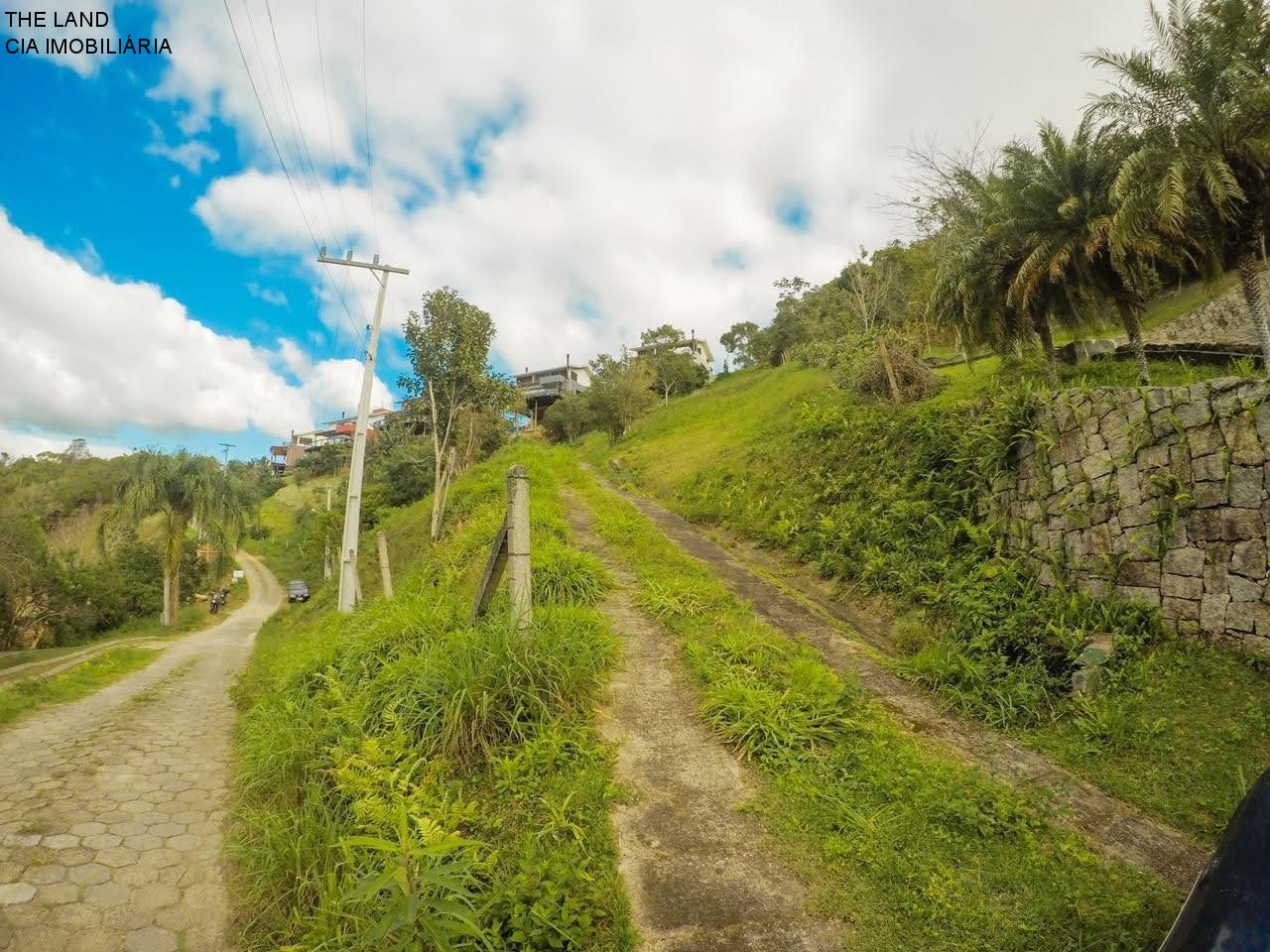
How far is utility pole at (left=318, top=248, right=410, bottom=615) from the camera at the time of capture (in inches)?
451

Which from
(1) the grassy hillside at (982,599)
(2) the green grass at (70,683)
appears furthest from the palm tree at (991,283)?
(2) the green grass at (70,683)

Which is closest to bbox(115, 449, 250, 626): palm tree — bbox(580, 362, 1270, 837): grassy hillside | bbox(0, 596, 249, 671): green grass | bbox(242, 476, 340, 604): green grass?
bbox(0, 596, 249, 671): green grass

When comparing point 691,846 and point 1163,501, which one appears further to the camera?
point 1163,501

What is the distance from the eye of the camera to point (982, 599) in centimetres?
637

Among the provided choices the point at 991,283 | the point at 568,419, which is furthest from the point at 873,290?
the point at 568,419

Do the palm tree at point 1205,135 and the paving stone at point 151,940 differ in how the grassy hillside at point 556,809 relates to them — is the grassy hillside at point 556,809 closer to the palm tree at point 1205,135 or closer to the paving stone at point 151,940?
the paving stone at point 151,940

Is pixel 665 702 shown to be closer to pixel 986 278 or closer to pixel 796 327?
pixel 986 278

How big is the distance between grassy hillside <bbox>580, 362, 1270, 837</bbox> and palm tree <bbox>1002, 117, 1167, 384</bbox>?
179cm

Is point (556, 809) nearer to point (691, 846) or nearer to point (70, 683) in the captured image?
point (691, 846)

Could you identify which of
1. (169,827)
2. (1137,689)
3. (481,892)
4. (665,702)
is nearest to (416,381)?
(169,827)

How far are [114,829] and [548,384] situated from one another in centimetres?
6388

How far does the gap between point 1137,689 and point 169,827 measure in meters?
8.73

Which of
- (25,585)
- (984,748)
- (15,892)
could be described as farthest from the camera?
(25,585)

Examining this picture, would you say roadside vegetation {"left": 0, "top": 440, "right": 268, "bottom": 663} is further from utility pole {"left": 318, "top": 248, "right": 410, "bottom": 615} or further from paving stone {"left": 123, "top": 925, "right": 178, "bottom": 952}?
paving stone {"left": 123, "top": 925, "right": 178, "bottom": 952}
